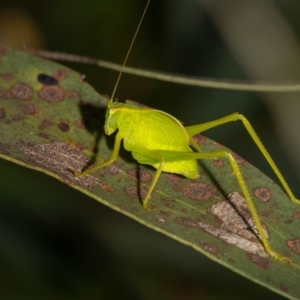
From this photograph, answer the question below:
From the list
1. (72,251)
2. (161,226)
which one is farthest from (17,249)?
(161,226)

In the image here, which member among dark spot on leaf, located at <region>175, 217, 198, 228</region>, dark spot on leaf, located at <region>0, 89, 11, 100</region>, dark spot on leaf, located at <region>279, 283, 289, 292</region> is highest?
dark spot on leaf, located at <region>0, 89, 11, 100</region>

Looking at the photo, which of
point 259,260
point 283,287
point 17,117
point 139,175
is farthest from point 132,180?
point 283,287

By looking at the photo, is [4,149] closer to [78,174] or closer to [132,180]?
[78,174]

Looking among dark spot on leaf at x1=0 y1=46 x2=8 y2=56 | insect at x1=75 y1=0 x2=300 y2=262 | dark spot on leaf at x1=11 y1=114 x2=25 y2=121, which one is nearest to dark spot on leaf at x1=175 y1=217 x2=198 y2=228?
insect at x1=75 y1=0 x2=300 y2=262

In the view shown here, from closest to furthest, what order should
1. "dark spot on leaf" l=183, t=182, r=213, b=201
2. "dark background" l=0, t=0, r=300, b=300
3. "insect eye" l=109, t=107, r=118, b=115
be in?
"dark spot on leaf" l=183, t=182, r=213, b=201, "insect eye" l=109, t=107, r=118, b=115, "dark background" l=0, t=0, r=300, b=300

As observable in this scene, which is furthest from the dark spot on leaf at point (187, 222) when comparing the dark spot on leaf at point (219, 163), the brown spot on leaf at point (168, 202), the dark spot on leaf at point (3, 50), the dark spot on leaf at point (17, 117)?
the dark spot on leaf at point (3, 50)

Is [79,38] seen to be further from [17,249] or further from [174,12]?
[17,249]

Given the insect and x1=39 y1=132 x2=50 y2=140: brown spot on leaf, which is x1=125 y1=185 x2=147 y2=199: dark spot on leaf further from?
x1=39 y1=132 x2=50 y2=140: brown spot on leaf

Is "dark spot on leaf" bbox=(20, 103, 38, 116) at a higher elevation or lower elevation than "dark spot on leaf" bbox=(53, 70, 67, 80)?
lower
